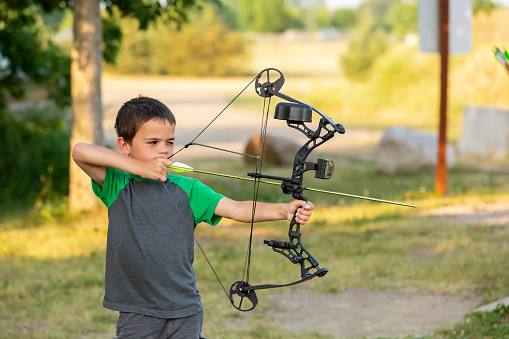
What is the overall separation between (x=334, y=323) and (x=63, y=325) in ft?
6.07

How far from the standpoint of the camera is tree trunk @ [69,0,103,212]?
8016mm

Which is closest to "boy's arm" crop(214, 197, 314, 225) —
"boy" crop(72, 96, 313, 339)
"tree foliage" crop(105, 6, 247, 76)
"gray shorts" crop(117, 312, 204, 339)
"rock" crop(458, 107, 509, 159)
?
"boy" crop(72, 96, 313, 339)

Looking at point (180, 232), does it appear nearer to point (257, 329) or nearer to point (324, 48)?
point (257, 329)

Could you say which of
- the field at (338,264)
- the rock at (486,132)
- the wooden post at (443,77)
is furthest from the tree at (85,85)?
the rock at (486,132)

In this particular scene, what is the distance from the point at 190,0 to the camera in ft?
28.9

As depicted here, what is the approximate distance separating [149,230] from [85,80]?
17.9ft

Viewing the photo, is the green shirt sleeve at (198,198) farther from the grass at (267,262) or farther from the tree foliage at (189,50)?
the tree foliage at (189,50)

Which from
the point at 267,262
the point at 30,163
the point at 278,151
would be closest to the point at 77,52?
the point at 30,163

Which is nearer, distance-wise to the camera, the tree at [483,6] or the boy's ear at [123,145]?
the boy's ear at [123,145]

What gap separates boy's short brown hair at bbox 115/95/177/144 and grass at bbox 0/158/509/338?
215 cm

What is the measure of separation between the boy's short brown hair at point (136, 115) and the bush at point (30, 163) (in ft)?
22.2

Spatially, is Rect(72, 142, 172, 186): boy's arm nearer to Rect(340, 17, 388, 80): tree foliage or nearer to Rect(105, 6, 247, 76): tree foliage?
Rect(340, 17, 388, 80): tree foliage

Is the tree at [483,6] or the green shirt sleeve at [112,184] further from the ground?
the tree at [483,6]

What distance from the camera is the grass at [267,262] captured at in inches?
→ 201
